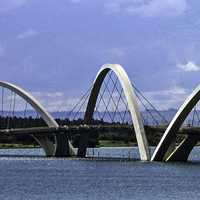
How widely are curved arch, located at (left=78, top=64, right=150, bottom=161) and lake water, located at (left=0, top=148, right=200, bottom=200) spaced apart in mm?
3157

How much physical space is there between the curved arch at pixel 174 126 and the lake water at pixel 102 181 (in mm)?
3125

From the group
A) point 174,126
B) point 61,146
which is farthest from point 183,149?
point 61,146

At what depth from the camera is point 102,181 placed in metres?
89.8

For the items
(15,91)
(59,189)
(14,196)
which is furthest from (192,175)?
(15,91)

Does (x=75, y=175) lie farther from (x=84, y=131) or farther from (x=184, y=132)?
(x=84, y=131)

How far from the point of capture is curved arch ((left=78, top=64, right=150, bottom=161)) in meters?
122

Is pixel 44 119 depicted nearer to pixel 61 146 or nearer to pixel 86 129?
pixel 61 146

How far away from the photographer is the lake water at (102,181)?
7294cm

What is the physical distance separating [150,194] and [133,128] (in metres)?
57.1

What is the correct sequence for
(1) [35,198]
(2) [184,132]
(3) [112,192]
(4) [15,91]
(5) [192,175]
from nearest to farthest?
(1) [35,198] → (3) [112,192] → (5) [192,175] → (2) [184,132] → (4) [15,91]

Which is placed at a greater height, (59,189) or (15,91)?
(15,91)

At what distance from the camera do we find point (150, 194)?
242 feet

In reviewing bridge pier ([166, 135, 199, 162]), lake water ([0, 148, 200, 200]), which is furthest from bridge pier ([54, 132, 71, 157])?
bridge pier ([166, 135, 199, 162])

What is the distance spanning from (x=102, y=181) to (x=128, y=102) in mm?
38663
